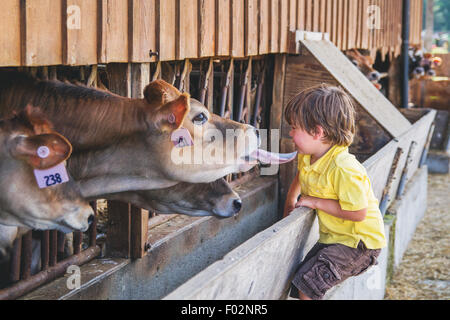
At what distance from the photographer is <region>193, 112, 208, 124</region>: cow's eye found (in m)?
2.91

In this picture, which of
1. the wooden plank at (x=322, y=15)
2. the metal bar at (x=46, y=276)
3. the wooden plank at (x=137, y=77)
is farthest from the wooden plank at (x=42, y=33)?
the wooden plank at (x=322, y=15)

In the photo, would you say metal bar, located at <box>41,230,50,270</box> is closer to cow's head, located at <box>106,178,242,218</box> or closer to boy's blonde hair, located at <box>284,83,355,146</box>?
cow's head, located at <box>106,178,242,218</box>

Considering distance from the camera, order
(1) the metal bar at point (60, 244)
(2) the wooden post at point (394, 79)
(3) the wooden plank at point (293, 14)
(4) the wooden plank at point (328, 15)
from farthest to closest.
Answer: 1. (2) the wooden post at point (394, 79)
2. (4) the wooden plank at point (328, 15)
3. (3) the wooden plank at point (293, 14)
4. (1) the metal bar at point (60, 244)

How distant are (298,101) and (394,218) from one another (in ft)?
10.2

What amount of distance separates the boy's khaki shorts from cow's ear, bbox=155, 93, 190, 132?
1004mm

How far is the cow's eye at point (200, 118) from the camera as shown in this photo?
→ 2.91 m

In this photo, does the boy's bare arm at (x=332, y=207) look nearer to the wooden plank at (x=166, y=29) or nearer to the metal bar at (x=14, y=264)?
the wooden plank at (x=166, y=29)

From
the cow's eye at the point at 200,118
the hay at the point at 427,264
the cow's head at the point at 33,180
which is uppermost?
the cow's eye at the point at 200,118

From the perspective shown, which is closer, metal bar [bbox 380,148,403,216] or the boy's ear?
the boy's ear

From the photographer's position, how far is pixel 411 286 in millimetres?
5688

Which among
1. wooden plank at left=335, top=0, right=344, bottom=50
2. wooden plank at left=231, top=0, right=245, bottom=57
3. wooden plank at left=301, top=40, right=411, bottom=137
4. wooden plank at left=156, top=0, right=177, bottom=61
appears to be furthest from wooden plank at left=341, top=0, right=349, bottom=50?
wooden plank at left=156, top=0, right=177, bottom=61

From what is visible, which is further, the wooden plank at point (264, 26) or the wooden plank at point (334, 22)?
the wooden plank at point (334, 22)

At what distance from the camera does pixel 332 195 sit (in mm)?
3055

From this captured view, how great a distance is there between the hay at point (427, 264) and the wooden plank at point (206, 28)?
9.23ft
